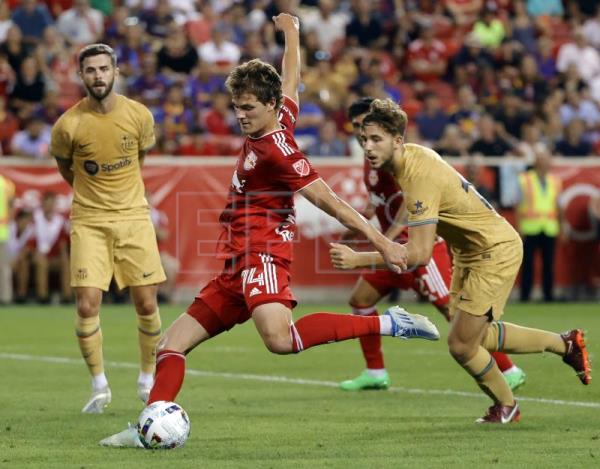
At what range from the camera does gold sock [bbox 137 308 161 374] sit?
10672 mm

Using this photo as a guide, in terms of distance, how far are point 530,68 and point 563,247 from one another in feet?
15.5

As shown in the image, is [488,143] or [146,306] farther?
[488,143]

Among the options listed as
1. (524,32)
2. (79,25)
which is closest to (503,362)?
(79,25)

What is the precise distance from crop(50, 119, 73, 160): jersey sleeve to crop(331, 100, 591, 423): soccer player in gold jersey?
8.36 feet

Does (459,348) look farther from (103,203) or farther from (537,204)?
(537,204)

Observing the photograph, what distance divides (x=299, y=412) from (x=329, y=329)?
2.04 meters

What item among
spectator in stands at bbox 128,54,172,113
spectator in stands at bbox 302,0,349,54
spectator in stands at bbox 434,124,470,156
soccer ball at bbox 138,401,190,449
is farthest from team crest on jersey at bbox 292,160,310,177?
spectator in stands at bbox 302,0,349,54

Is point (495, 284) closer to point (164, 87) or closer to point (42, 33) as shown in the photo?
point (164, 87)

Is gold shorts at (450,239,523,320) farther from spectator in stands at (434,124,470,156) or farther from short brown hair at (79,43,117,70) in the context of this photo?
spectator in stands at (434,124,470,156)

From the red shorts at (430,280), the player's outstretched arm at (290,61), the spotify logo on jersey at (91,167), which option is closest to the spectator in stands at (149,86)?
the red shorts at (430,280)

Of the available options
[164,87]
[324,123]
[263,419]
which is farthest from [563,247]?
[263,419]

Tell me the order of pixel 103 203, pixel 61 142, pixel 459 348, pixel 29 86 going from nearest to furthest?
1. pixel 459 348
2. pixel 61 142
3. pixel 103 203
4. pixel 29 86

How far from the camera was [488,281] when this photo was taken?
9164mm

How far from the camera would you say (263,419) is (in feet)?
31.7
